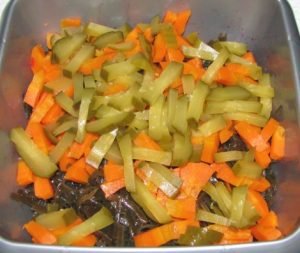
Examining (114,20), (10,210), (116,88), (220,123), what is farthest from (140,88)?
(10,210)

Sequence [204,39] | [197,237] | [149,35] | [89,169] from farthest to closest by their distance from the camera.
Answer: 1. [204,39]
2. [149,35]
3. [89,169]
4. [197,237]

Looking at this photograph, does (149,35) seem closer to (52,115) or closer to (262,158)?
(52,115)

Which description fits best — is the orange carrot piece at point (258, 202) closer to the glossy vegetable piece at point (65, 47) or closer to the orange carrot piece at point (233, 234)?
the orange carrot piece at point (233, 234)

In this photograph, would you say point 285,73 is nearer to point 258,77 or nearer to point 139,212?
point 258,77

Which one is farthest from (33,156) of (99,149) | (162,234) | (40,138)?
(162,234)

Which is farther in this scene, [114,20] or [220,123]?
[114,20]

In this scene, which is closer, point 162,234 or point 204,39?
point 162,234

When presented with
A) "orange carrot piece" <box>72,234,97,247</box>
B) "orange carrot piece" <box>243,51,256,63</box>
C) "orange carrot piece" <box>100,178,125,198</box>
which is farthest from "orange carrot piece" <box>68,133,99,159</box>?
"orange carrot piece" <box>243,51,256,63</box>
